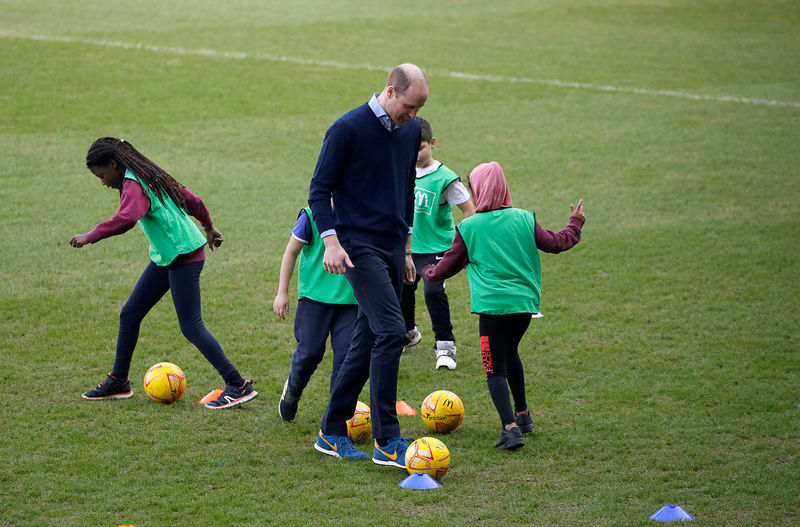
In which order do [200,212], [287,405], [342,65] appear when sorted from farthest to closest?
1. [342,65]
2. [200,212]
3. [287,405]

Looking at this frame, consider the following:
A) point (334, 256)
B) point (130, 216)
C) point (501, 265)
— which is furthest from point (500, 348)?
point (130, 216)

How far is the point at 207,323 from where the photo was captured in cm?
916

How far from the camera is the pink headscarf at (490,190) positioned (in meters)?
6.30

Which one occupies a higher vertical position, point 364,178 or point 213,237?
point 364,178

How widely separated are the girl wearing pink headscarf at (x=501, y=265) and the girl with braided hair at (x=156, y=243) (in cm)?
187

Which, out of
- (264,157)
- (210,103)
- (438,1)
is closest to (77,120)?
(210,103)

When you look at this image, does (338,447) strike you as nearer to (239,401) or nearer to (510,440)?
(510,440)

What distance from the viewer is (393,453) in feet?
19.4

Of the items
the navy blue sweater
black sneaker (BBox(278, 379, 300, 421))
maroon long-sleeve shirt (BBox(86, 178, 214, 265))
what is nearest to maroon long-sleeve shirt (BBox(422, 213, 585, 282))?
the navy blue sweater

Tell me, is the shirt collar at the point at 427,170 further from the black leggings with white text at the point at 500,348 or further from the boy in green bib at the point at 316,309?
the black leggings with white text at the point at 500,348

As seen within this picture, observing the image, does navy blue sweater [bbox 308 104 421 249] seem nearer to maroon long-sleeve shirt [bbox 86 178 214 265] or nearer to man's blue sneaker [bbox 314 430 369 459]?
man's blue sneaker [bbox 314 430 369 459]

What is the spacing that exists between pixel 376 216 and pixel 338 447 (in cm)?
157

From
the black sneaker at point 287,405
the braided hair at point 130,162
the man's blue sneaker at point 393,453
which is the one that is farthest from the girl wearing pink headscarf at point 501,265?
the braided hair at point 130,162

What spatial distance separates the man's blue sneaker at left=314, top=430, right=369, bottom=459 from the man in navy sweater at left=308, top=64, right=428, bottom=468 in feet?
0.45
